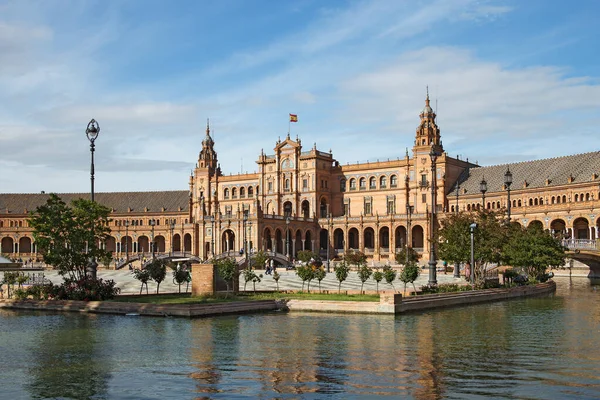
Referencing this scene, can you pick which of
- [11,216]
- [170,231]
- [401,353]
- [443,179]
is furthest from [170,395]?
[11,216]

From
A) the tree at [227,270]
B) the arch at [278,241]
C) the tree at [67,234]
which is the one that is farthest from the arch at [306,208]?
the tree at [67,234]

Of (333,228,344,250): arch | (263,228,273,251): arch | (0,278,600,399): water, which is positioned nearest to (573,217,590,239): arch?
(333,228,344,250): arch

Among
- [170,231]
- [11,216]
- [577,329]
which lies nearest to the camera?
[577,329]

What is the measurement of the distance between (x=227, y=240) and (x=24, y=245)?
159 ft

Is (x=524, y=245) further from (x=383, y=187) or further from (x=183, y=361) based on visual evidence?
(x=383, y=187)

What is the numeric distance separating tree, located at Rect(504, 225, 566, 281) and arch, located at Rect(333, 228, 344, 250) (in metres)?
61.5

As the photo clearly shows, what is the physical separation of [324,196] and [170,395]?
101345 mm

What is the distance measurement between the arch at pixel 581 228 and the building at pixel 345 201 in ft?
0.40

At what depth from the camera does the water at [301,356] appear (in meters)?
16.9

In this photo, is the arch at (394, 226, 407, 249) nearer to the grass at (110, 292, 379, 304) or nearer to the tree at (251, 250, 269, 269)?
the tree at (251, 250, 269, 269)

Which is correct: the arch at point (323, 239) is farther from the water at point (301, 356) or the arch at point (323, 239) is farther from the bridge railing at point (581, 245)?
the water at point (301, 356)

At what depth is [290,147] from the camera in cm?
11769

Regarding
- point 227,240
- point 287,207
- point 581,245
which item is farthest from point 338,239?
point 581,245

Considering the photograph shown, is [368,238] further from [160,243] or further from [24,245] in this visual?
[24,245]
